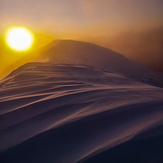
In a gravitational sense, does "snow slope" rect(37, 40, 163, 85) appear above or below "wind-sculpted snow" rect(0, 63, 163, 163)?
above

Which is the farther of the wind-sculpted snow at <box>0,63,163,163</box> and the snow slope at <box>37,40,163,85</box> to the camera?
the snow slope at <box>37,40,163,85</box>

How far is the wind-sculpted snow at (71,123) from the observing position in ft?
3.94

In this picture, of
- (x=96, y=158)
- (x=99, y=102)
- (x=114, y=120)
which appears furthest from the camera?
(x=99, y=102)

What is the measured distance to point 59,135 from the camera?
138 centimetres

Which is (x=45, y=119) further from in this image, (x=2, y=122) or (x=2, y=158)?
(x=2, y=158)

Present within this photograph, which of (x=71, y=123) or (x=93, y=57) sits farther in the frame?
(x=93, y=57)

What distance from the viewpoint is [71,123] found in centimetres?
153

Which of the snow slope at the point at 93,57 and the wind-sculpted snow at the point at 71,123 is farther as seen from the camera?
the snow slope at the point at 93,57

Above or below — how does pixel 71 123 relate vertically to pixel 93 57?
below

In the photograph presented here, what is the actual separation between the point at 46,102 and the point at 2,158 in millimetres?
935

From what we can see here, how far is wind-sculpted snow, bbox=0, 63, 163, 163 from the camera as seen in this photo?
3.94 ft

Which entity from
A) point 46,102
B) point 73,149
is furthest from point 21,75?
point 73,149

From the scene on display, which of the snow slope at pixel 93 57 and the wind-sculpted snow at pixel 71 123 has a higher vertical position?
the snow slope at pixel 93 57

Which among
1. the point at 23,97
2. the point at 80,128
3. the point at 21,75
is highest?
the point at 21,75
